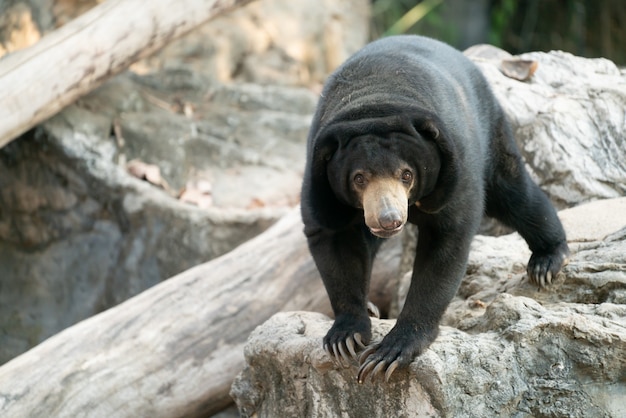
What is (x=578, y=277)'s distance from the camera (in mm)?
4160

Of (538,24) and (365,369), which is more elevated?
(365,369)

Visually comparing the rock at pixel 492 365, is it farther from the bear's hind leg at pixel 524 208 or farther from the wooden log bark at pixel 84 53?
the wooden log bark at pixel 84 53

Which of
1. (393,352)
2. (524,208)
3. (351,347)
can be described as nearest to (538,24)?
(524,208)

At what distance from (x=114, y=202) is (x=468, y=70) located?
3465mm

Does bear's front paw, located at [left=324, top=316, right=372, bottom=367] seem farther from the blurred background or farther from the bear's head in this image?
the blurred background

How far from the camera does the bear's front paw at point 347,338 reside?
3605 millimetres

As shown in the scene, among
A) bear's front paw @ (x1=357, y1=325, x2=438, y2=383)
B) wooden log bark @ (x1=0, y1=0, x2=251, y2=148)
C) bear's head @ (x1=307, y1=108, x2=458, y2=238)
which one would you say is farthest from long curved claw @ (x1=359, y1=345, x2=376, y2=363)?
wooden log bark @ (x1=0, y1=0, x2=251, y2=148)

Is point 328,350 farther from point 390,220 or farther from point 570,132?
point 570,132

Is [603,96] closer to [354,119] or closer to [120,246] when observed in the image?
[354,119]

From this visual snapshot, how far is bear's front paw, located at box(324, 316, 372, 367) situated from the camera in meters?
3.61

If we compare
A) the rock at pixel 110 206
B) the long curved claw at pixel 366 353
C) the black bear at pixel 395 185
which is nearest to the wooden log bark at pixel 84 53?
A: the rock at pixel 110 206

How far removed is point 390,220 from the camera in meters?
3.36

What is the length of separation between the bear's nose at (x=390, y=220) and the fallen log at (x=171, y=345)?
2212 millimetres

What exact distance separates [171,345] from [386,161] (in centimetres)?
235
